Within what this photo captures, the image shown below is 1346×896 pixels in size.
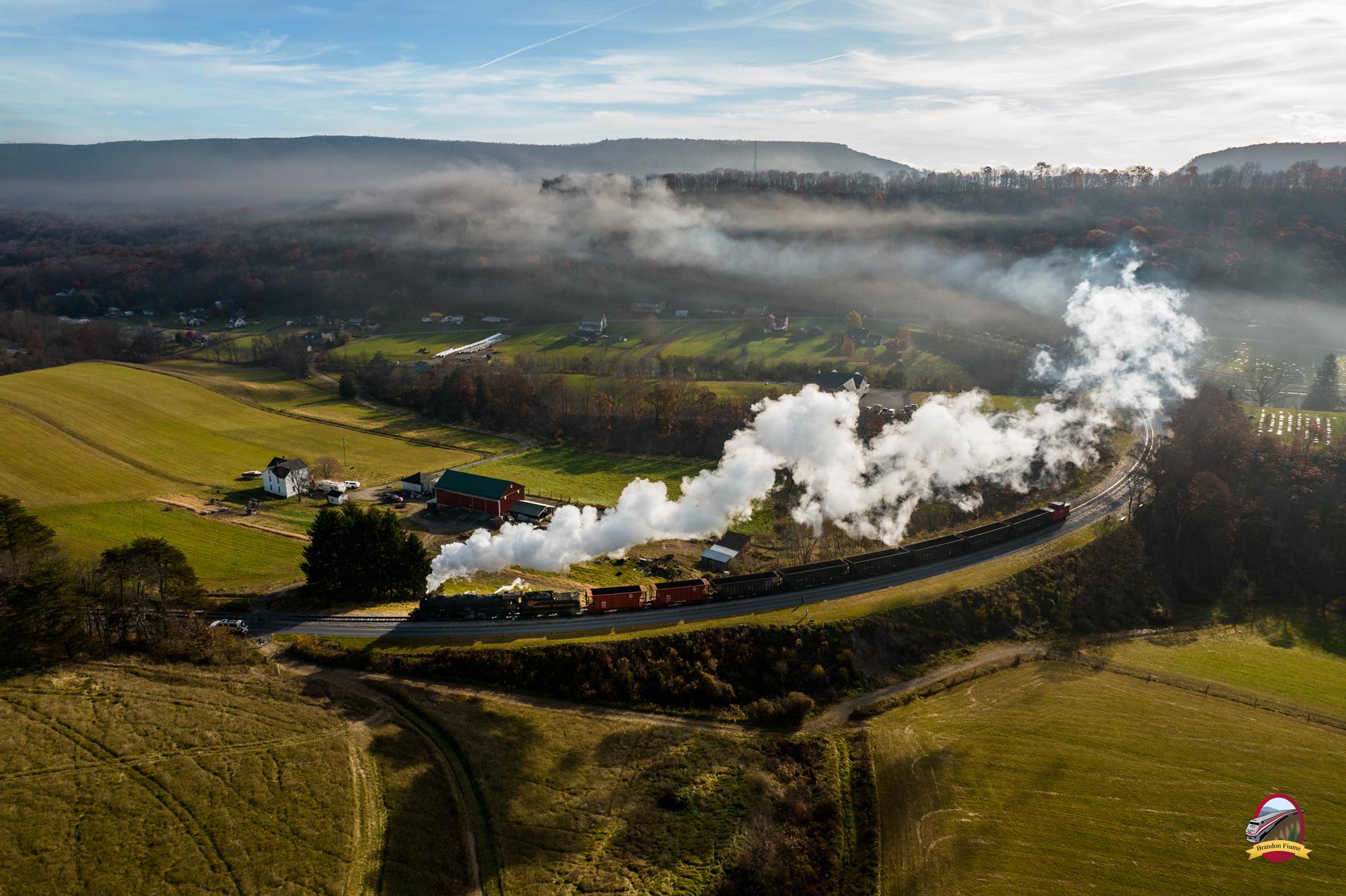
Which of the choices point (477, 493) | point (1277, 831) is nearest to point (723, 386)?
point (477, 493)

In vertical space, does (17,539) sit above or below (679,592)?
above

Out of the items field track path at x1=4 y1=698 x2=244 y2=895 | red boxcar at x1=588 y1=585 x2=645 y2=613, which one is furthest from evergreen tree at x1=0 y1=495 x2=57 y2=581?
red boxcar at x1=588 y1=585 x2=645 y2=613

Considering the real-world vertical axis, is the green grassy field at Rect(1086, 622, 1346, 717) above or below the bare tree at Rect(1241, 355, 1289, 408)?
below

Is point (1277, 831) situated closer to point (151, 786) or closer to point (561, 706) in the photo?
point (561, 706)

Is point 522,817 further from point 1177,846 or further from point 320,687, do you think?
point 1177,846

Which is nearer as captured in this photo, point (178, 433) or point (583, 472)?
point (583, 472)

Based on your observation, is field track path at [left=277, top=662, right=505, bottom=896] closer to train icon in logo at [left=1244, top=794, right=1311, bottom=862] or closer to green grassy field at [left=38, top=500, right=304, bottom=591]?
green grassy field at [left=38, top=500, right=304, bottom=591]
